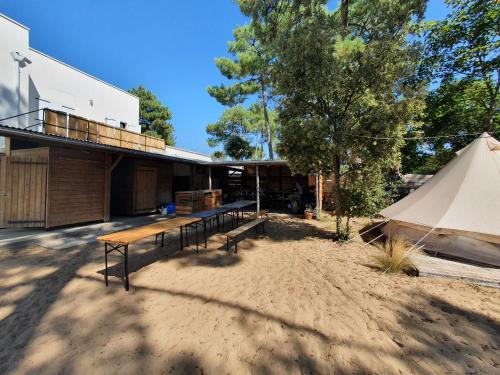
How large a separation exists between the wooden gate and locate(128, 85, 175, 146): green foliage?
77.8ft

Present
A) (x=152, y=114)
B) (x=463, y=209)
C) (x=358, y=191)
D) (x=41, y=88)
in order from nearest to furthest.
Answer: (x=463, y=209), (x=358, y=191), (x=41, y=88), (x=152, y=114)

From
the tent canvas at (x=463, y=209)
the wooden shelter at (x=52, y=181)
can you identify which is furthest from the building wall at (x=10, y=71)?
the tent canvas at (x=463, y=209)

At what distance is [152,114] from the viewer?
3002 cm

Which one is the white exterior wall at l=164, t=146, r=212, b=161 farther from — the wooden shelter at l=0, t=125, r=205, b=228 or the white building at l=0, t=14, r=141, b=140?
the wooden shelter at l=0, t=125, r=205, b=228

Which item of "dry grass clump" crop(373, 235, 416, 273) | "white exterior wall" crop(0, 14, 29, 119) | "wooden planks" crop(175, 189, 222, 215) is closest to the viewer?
"dry grass clump" crop(373, 235, 416, 273)

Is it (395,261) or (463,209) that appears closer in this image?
(395,261)

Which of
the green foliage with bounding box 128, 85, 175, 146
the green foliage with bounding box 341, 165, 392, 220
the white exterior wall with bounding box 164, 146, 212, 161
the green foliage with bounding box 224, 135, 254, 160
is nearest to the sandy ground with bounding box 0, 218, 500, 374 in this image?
the green foliage with bounding box 341, 165, 392, 220

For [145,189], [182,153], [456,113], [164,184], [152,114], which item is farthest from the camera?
[152,114]

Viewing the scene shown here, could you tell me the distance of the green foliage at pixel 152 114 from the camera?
1183 inches

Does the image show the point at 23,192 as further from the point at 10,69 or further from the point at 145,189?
the point at 10,69

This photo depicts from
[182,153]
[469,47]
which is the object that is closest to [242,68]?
[182,153]

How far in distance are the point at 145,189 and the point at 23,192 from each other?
445 cm

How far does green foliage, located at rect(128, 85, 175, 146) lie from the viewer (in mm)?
30047

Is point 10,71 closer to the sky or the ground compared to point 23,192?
closer to the sky
